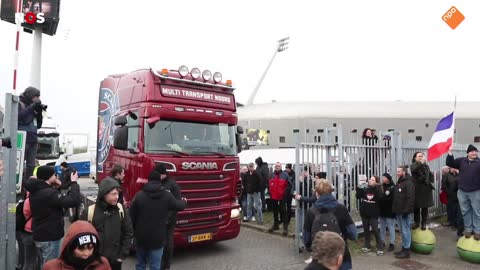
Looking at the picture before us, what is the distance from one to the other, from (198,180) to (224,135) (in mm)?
1187

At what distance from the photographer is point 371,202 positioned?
8008 mm

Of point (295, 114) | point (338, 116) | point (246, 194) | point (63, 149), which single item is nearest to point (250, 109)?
point (295, 114)

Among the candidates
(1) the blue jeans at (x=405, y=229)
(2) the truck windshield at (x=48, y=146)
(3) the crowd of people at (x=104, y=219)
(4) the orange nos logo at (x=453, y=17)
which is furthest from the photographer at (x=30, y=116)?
(2) the truck windshield at (x=48, y=146)

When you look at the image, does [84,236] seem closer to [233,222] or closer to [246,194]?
[233,222]

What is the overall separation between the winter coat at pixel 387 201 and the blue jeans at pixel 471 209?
143 cm

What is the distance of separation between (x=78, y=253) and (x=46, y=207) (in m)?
2.16

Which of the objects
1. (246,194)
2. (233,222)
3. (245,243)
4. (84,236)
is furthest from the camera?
(246,194)

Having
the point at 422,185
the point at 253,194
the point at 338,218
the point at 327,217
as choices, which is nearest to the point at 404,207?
the point at 422,185

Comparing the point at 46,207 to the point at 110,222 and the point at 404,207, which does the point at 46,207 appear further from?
the point at 404,207

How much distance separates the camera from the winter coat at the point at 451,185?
31.4 ft

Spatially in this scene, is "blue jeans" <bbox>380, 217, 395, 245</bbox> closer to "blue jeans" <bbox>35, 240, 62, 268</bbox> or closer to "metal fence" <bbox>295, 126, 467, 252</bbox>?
"metal fence" <bbox>295, 126, 467, 252</bbox>

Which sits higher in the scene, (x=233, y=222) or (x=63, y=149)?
(x=63, y=149)

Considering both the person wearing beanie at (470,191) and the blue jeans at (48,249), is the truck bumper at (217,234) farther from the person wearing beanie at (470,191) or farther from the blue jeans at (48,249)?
the person wearing beanie at (470,191)

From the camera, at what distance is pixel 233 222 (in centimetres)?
795
